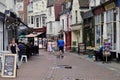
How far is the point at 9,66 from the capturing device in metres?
18.5

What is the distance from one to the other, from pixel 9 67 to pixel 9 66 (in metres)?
0.04

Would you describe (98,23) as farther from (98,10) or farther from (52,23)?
(52,23)

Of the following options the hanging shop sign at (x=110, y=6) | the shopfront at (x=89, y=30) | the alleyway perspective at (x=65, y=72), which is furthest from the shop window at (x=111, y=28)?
the shopfront at (x=89, y=30)

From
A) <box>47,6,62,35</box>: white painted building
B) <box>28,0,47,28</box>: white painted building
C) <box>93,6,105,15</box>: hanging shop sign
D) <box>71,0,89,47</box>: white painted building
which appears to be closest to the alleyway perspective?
<box>93,6,105,15</box>: hanging shop sign

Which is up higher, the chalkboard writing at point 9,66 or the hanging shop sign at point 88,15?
the hanging shop sign at point 88,15

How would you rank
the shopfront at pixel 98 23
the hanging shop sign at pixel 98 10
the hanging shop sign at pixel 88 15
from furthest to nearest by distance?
the hanging shop sign at pixel 88 15 → the shopfront at pixel 98 23 → the hanging shop sign at pixel 98 10

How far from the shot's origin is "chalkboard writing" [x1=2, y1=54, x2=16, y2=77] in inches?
724

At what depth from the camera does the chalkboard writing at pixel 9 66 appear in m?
18.4

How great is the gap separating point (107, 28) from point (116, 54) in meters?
4.90

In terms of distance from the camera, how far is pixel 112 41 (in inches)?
1335

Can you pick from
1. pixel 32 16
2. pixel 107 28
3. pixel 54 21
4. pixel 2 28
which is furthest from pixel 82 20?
pixel 32 16

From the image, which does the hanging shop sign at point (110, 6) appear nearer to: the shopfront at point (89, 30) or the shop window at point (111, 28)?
the shop window at point (111, 28)

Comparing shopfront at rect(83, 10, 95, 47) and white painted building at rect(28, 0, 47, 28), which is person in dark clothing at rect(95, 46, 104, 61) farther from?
white painted building at rect(28, 0, 47, 28)

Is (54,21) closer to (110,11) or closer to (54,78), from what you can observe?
(110,11)
